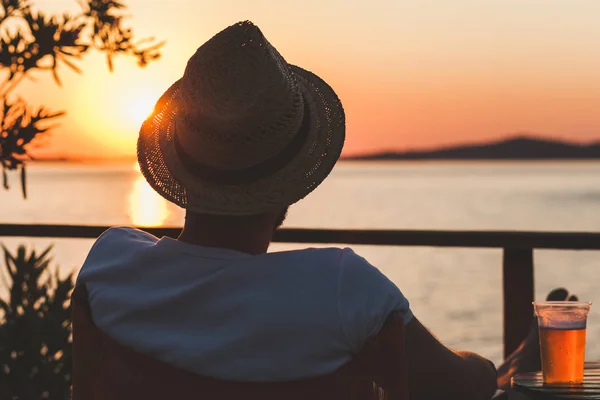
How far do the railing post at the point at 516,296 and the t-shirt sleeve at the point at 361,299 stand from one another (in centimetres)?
204

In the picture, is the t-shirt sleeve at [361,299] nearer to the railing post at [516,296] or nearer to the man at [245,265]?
the man at [245,265]

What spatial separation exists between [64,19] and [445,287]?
16390 mm

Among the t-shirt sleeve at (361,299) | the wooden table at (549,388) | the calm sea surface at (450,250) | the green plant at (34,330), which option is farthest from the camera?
the calm sea surface at (450,250)

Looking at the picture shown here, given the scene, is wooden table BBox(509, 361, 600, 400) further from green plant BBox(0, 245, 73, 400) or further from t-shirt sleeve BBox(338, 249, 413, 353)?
green plant BBox(0, 245, 73, 400)

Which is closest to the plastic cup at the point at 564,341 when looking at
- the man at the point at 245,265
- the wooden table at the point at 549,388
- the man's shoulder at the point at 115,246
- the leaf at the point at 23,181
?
the wooden table at the point at 549,388

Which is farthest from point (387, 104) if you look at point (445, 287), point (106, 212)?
point (445, 287)

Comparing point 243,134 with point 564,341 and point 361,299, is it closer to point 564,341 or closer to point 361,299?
point 361,299

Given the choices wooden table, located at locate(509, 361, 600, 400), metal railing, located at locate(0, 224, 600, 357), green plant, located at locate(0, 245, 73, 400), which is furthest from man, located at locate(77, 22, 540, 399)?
green plant, located at locate(0, 245, 73, 400)

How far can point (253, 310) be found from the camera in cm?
133

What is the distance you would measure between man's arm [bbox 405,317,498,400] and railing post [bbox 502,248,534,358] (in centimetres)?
179

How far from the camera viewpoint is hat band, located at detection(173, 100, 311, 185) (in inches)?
56.8

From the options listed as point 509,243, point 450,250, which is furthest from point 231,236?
point 450,250

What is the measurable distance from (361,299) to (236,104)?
38cm

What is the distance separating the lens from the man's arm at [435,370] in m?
1.39
